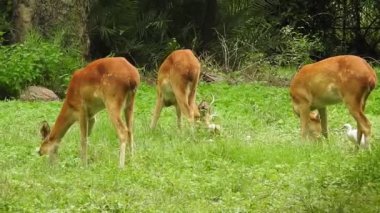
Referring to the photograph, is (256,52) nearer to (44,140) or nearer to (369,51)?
(369,51)

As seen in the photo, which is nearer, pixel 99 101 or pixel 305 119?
pixel 99 101

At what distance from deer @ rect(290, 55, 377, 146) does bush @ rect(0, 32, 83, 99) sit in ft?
23.9

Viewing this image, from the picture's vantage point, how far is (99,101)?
11836 mm

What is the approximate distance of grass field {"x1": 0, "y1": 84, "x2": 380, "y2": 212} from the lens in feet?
28.6

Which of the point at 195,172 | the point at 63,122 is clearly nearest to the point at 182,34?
the point at 63,122

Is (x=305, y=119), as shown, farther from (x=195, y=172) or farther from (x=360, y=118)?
(x=195, y=172)

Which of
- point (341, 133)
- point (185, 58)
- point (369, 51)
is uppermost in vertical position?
point (185, 58)

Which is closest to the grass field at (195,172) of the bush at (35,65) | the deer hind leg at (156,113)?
the deer hind leg at (156,113)

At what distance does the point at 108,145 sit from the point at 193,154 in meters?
1.60

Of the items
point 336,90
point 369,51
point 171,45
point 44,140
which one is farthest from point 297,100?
point 369,51

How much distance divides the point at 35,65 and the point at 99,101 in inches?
310

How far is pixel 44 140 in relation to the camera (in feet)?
39.4

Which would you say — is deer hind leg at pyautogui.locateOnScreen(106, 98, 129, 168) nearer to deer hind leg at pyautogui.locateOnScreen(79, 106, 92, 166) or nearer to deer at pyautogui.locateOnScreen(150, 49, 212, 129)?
deer hind leg at pyautogui.locateOnScreen(79, 106, 92, 166)

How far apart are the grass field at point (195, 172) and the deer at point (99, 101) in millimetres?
262
